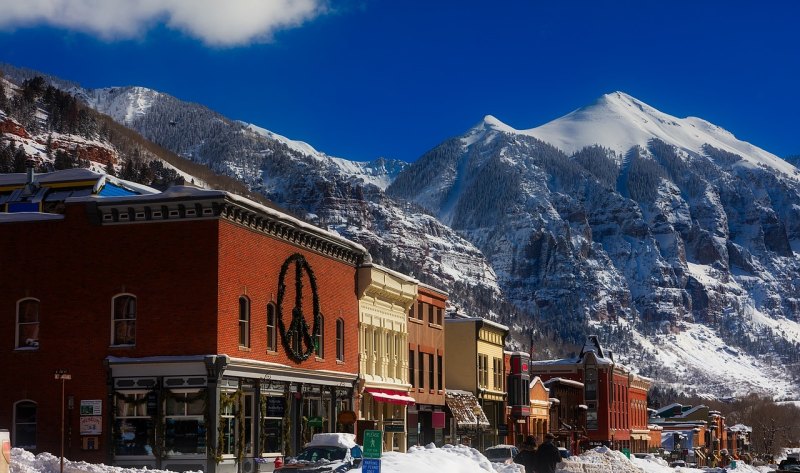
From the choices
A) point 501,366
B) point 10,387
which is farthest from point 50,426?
point 501,366

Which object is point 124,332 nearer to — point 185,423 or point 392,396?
point 185,423

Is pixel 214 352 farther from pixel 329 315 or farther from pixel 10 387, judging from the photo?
pixel 329 315

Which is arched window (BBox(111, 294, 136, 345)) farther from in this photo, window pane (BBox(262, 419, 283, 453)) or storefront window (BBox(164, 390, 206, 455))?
window pane (BBox(262, 419, 283, 453))

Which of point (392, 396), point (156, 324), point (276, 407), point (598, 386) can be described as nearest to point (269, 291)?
point (276, 407)

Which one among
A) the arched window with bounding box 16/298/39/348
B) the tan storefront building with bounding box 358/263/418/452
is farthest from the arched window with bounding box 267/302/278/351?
the tan storefront building with bounding box 358/263/418/452

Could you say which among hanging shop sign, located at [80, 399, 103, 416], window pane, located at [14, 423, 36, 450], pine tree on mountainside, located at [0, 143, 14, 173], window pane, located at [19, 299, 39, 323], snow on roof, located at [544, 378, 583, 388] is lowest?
window pane, located at [14, 423, 36, 450]

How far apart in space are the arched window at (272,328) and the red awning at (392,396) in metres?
13.6

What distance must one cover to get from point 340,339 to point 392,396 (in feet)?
26.2

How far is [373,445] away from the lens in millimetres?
33094

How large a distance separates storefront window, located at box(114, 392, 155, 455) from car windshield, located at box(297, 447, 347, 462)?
9.72m

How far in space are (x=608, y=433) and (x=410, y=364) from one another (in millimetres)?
64293

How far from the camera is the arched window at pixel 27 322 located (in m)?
49.2

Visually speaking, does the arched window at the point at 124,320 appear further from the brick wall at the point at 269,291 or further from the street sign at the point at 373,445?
the street sign at the point at 373,445

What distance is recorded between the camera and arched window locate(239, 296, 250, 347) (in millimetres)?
49812
